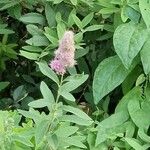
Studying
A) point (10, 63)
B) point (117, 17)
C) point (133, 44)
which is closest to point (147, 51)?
point (133, 44)

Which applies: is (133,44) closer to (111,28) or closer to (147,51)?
(147,51)

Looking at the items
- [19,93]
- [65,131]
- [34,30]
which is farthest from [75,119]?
[19,93]

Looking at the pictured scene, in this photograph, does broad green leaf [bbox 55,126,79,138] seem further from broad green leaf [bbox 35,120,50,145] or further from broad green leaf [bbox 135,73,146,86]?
broad green leaf [bbox 135,73,146,86]

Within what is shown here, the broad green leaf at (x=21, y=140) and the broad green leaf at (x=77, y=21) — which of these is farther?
the broad green leaf at (x=77, y=21)

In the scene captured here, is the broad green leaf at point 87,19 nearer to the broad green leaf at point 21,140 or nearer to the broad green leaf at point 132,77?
the broad green leaf at point 132,77

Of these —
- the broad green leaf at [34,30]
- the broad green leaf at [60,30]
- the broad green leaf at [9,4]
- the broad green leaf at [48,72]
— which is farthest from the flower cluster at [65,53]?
the broad green leaf at [9,4]

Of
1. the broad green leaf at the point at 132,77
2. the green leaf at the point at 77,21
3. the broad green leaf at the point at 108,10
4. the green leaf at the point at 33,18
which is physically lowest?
the broad green leaf at the point at 132,77

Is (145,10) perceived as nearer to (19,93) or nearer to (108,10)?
(108,10)
